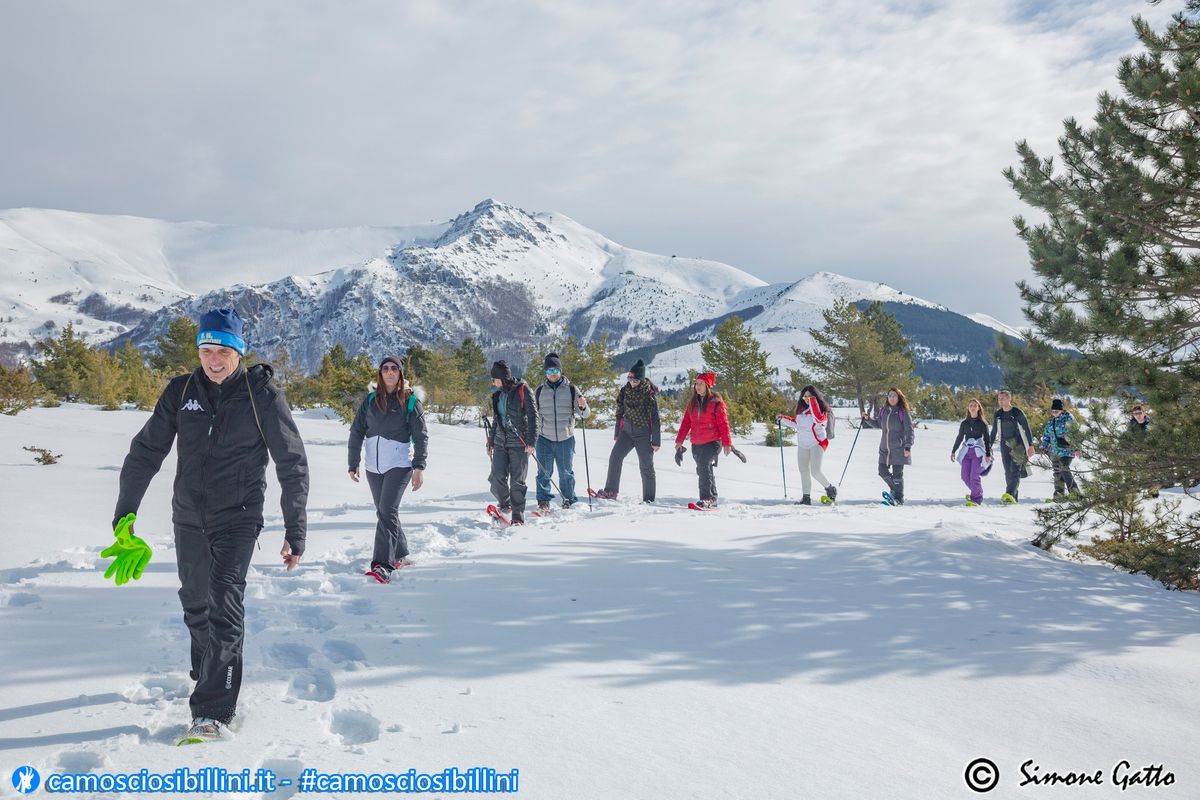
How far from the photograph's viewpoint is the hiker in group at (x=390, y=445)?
6.05 m

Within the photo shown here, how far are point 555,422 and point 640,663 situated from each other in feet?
19.3

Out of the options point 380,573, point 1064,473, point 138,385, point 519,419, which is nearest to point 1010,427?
point 1064,473

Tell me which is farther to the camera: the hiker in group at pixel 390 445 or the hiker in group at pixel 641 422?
the hiker in group at pixel 641 422

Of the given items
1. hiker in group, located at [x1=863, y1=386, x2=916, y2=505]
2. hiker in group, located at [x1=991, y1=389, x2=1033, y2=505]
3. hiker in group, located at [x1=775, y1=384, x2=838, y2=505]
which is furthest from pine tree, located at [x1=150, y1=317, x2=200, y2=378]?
hiker in group, located at [x1=991, y1=389, x2=1033, y2=505]

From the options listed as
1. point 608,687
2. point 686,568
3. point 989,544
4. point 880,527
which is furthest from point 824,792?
point 880,527

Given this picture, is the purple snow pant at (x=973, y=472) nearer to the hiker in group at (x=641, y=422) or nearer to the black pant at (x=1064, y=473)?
the black pant at (x=1064, y=473)

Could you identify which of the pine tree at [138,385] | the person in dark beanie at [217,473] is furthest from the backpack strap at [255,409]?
the pine tree at [138,385]

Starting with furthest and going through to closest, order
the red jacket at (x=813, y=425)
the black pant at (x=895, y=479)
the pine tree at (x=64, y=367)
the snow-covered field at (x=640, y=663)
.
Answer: the pine tree at (x=64, y=367) < the black pant at (x=895, y=479) < the red jacket at (x=813, y=425) < the snow-covered field at (x=640, y=663)

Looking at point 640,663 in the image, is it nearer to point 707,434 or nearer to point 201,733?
point 201,733

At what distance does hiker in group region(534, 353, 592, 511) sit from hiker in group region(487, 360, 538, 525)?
36.8 inches

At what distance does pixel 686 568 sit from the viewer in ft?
20.0

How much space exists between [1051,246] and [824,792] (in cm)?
618

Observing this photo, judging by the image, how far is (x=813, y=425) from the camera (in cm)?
1103

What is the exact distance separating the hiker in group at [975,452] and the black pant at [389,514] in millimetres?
9901
